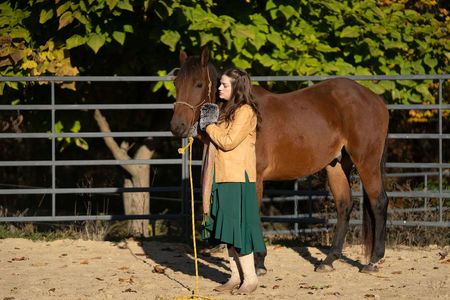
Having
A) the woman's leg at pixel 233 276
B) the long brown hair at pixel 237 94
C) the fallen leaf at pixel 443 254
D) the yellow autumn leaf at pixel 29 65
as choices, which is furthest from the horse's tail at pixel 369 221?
the yellow autumn leaf at pixel 29 65

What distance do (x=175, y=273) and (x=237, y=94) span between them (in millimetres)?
2163

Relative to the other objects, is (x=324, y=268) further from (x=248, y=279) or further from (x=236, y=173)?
(x=236, y=173)

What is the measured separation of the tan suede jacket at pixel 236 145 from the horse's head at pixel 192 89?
1.80ft

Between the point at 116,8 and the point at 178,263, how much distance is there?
3.18 metres

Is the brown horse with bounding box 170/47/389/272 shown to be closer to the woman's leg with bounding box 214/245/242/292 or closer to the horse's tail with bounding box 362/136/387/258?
the horse's tail with bounding box 362/136/387/258

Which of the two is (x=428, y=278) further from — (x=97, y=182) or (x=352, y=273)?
(x=97, y=182)

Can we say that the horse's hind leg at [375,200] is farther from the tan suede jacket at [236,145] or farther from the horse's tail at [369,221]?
the tan suede jacket at [236,145]

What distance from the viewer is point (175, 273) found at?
799cm

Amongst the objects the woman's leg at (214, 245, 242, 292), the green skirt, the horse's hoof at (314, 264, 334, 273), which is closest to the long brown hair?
the green skirt

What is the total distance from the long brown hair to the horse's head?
0.55 m

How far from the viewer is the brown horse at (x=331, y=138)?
8.04 m

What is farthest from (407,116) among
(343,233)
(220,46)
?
(343,233)

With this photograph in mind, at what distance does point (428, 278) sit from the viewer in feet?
25.4

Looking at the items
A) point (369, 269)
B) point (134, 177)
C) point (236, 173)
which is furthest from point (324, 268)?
point (134, 177)
